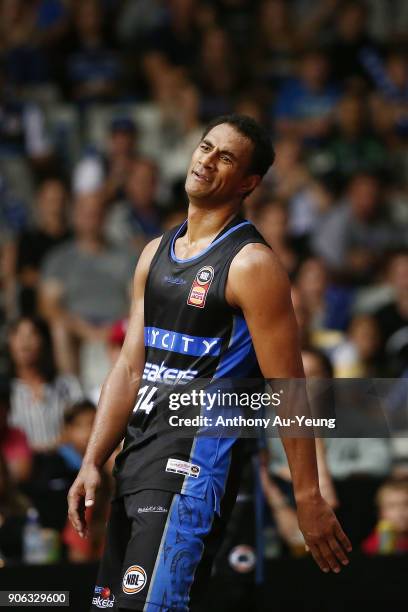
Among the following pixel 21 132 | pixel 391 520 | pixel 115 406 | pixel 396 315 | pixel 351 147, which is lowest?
pixel 115 406

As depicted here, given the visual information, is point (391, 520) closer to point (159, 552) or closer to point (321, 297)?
point (159, 552)

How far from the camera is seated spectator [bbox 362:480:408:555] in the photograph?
22.9ft

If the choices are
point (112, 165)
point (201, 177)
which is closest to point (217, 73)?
point (112, 165)

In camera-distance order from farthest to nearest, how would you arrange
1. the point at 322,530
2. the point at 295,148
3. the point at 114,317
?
the point at 295,148 → the point at 114,317 → the point at 322,530

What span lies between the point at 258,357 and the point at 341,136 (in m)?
7.92

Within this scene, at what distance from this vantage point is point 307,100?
41.1 feet

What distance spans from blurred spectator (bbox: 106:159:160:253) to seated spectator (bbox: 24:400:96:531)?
3.15 metres

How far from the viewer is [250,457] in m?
5.76

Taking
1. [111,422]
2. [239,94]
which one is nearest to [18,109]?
[239,94]

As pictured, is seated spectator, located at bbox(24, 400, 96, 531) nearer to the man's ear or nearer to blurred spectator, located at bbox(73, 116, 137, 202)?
the man's ear

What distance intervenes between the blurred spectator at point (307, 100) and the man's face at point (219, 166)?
298 inches

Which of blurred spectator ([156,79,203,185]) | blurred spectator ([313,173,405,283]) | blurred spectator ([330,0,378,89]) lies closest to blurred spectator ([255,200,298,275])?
blurred spectator ([313,173,405,283])

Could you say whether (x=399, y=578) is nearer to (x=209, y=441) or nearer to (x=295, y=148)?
(x=209, y=441)

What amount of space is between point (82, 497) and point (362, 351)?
531 centimetres
